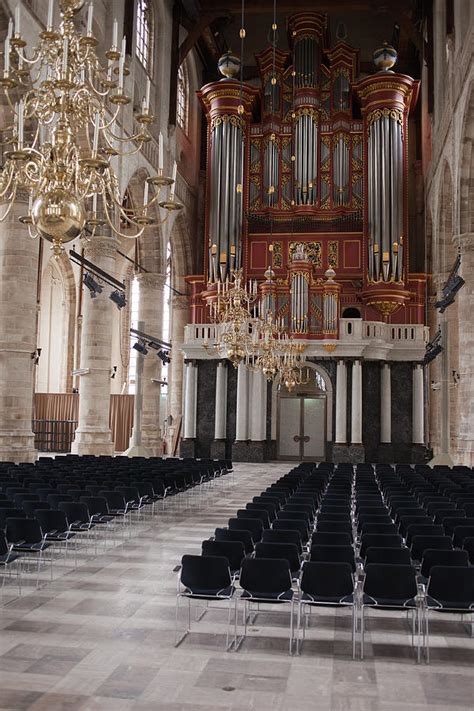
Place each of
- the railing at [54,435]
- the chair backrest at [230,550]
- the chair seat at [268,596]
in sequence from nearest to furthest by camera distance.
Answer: the chair seat at [268,596]
the chair backrest at [230,550]
the railing at [54,435]

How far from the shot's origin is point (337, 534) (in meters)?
7.77

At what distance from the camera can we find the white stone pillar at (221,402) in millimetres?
28484

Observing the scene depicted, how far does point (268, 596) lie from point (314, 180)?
87.5 ft

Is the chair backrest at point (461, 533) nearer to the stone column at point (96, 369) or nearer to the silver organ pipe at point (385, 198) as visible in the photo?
the stone column at point (96, 369)

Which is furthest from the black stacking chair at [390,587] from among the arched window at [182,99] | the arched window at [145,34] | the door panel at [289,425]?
the arched window at [182,99]

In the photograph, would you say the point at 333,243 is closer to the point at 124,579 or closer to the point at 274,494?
the point at 274,494

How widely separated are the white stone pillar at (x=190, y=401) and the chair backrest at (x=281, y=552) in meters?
21.6

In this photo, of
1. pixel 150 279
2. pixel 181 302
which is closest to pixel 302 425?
pixel 150 279

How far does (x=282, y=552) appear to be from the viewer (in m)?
7.22

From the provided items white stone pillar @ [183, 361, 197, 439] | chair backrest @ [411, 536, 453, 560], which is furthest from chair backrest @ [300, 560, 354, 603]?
white stone pillar @ [183, 361, 197, 439]

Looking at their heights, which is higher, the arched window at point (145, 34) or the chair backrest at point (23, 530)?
the arched window at point (145, 34)

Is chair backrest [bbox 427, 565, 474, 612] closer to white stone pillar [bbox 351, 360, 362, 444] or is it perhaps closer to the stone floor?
the stone floor

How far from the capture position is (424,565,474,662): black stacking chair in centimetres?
599

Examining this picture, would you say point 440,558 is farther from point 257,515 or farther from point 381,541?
point 257,515
